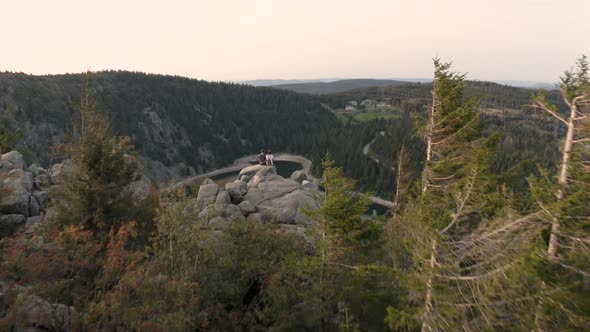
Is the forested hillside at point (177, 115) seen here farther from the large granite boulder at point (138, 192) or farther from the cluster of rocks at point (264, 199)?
Result: the cluster of rocks at point (264, 199)

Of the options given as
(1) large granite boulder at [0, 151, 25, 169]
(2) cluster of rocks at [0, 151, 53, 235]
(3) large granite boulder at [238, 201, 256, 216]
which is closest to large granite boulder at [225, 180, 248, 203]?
(3) large granite boulder at [238, 201, 256, 216]

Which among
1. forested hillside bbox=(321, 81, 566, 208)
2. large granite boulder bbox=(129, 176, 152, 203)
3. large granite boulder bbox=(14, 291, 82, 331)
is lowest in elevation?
forested hillside bbox=(321, 81, 566, 208)

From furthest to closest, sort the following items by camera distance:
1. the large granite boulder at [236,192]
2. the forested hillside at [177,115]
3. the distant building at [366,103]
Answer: the distant building at [366,103]
the forested hillside at [177,115]
the large granite boulder at [236,192]

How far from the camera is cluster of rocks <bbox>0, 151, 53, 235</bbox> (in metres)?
19.0

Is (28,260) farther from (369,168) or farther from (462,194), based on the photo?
(369,168)

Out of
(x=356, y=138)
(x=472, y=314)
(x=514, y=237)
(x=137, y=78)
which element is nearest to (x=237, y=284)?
(x=472, y=314)

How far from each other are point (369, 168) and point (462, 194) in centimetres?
7886

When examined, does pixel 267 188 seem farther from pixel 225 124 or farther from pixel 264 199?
pixel 225 124

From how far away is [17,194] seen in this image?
67.6 ft

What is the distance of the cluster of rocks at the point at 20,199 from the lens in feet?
62.2

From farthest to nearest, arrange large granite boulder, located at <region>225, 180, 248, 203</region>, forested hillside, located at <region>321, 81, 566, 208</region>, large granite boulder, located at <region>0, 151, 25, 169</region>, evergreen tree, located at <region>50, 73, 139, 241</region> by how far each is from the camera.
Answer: forested hillside, located at <region>321, 81, 566, 208</region> < large granite boulder, located at <region>225, 180, 248, 203</region> < large granite boulder, located at <region>0, 151, 25, 169</region> < evergreen tree, located at <region>50, 73, 139, 241</region>

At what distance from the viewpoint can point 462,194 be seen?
9.58m

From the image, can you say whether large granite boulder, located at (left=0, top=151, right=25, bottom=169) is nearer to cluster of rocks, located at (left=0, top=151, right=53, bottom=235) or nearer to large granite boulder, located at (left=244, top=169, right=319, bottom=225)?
cluster of rocks, located at (left=0, top=151, right=53, bottom=235)

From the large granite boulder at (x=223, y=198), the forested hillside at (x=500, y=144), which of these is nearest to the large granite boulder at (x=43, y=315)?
the large granite boulder at (x=223, y=198)
